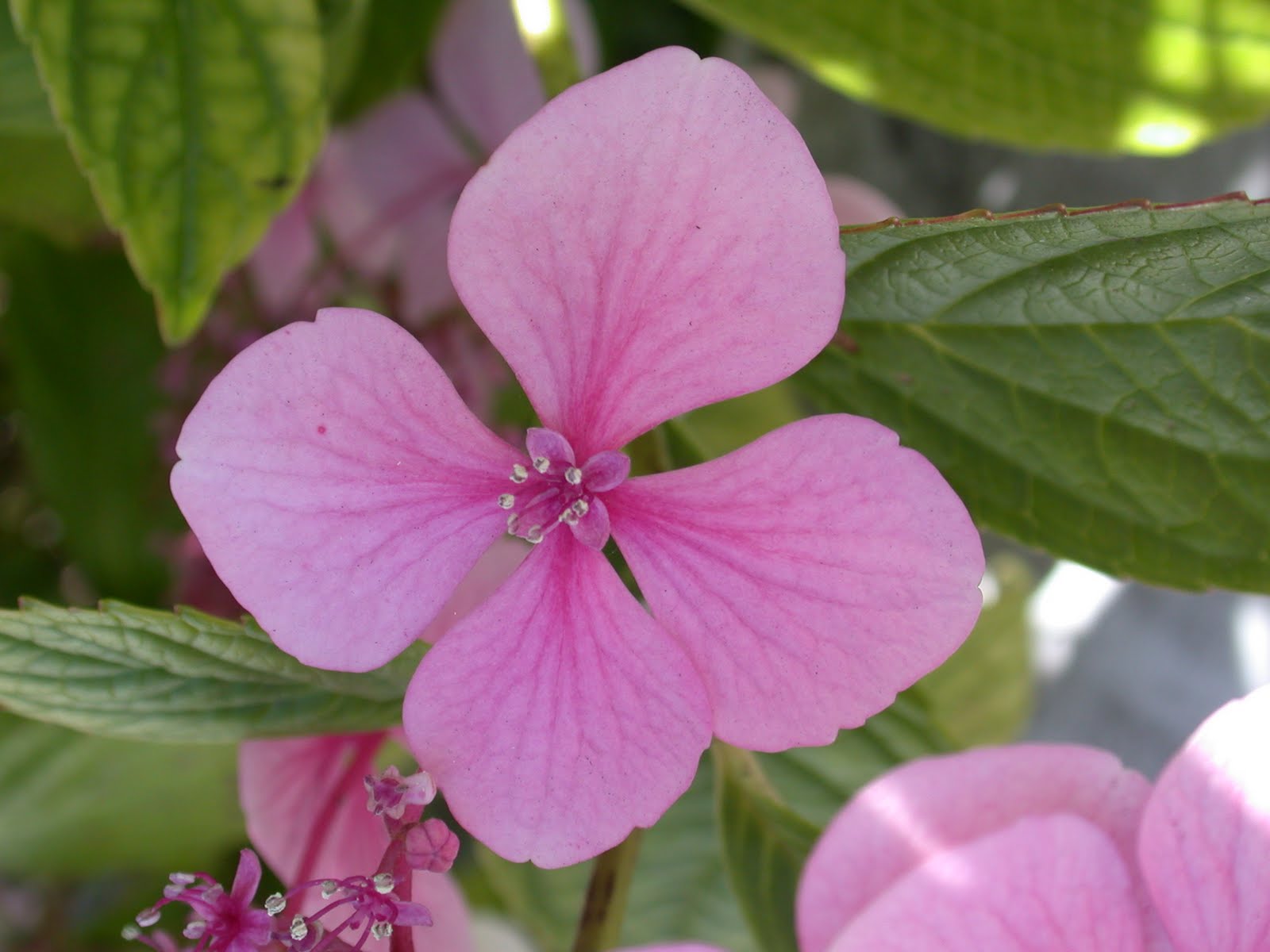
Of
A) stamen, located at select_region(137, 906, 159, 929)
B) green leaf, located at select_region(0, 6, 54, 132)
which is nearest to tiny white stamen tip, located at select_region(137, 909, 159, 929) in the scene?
stamen, located at select_region(137, 906, 159, 929)

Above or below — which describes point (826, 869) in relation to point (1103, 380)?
below

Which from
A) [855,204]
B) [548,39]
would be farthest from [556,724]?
[855,204]

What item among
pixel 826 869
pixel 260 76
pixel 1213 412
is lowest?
pixel 826 869

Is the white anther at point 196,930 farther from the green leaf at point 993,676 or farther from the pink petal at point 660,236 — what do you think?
the green leaf at point 993,676

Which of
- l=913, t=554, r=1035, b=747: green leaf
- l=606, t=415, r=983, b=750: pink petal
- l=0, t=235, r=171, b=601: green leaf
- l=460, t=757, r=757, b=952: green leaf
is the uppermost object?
l=606, t=415, r=983, b=750: pink petal

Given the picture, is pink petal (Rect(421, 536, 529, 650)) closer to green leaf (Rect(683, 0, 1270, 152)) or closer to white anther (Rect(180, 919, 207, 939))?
white anther (Rect(180, 919, 207, 939))

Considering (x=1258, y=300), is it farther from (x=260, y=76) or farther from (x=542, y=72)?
(x=260, y=76)

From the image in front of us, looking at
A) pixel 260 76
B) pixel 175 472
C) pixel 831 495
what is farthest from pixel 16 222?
pixel 831 495
